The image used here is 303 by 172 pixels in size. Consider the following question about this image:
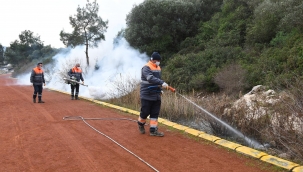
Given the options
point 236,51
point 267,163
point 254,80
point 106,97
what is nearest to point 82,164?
point 267,163

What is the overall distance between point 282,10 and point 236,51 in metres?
3.49

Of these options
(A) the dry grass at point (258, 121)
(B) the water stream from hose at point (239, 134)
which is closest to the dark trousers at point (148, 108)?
(B) the water stream from hose at point (239, 134)

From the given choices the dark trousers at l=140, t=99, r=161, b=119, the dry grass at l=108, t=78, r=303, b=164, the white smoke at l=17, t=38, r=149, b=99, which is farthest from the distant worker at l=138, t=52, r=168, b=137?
the white smoke at l=17, t=38, r=149, b=99

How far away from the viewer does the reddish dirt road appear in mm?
4625

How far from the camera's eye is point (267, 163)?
4.59 metres

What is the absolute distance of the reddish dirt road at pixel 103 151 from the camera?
4625 millimetres

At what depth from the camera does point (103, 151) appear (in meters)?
5.42

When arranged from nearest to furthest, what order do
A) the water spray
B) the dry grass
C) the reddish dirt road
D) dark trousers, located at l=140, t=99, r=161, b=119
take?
the reddish dirt road → the dry grass → the water spray → dark trousers, located at l=140, t=99, r=161, b=119

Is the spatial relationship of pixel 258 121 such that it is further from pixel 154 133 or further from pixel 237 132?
pixel 154 133

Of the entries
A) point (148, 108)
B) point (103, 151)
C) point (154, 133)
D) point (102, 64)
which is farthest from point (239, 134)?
point (102, 64)

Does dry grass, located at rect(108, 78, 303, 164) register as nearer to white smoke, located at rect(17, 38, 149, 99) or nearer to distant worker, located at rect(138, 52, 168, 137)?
distant worker, located at rect(138, 52, 168, 137)

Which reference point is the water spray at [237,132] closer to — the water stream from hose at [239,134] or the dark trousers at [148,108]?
the water stream from hose at [239,134]

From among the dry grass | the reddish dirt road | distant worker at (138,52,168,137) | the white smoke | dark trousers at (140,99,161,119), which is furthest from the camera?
the white smoke

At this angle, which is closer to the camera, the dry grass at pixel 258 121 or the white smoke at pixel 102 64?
the dry grass at pixel 258 121
